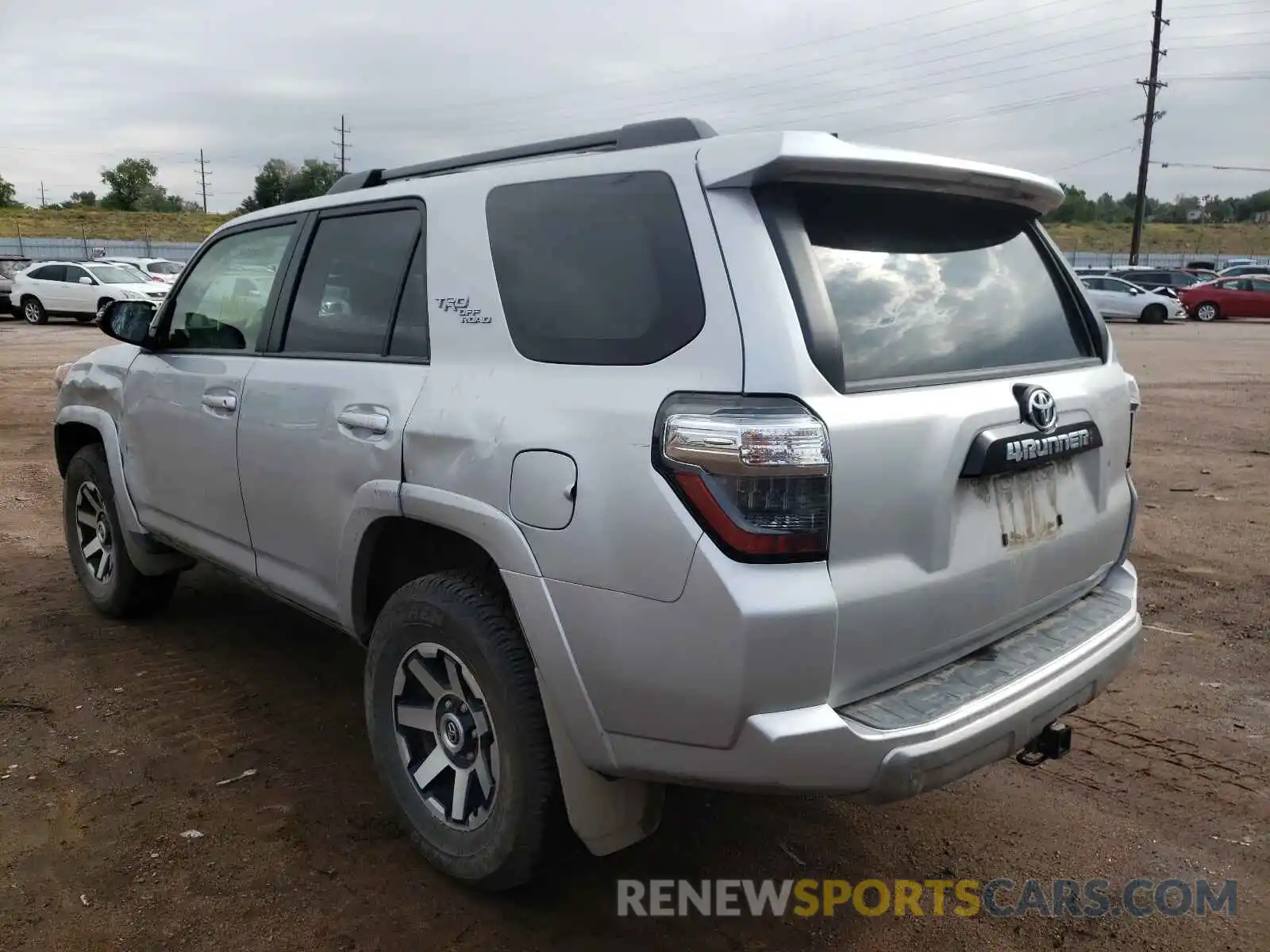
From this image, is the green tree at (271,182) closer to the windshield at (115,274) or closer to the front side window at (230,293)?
the windshield at (115,274)

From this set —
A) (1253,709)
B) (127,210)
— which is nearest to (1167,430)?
(1253,709)

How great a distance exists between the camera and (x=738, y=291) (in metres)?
2.25

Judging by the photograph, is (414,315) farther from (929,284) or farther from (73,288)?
(73,288)

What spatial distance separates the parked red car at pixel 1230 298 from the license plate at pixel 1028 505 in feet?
108

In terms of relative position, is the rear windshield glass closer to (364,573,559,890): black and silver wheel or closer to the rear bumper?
the rear bumper

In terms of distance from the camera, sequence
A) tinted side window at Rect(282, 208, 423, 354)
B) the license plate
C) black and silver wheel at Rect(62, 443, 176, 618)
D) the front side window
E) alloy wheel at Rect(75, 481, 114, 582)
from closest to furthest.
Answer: the license plate
tinted side window at Rect(282, 208, 423, 354)
the front side window
black and silver wheel at Rect(62, 443, 176, 618)
alloy wheel at Rect(75, 481, 114, 582)

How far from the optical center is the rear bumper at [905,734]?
2152mm

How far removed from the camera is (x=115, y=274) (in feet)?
83.0

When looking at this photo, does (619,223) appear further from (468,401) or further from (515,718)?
(515,718)

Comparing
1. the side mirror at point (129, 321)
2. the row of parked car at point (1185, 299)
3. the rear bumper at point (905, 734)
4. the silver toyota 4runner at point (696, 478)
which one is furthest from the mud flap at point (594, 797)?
the row of parked car at point (1185, 299)

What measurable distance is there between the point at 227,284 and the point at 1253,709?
436cm

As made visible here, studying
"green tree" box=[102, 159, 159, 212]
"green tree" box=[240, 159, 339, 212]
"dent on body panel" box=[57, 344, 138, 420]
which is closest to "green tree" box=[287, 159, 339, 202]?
"green tree" box=[240, 159, 339, 212]

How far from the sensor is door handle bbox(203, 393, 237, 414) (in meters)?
3.69

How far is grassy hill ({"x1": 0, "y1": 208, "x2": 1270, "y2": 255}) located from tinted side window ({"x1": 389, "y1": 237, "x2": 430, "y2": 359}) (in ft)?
216
